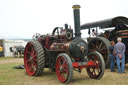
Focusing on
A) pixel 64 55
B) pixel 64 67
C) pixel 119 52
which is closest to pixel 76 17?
pixel 64 55

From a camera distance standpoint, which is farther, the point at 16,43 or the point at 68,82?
the point at 16,43

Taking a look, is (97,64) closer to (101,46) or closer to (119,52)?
(119,52)

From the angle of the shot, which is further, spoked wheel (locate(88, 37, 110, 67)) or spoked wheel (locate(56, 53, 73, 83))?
spoked wheel (locate(88, 37, 110, 67))

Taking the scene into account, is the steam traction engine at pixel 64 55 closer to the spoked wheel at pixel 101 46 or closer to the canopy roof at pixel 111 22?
the spoked wheel at pixel 101 46

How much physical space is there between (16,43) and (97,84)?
17942 millimetres

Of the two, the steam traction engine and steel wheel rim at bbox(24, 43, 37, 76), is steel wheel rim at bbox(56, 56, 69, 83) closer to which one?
the steam traction engine

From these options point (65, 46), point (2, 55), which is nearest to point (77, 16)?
point (65, 46)

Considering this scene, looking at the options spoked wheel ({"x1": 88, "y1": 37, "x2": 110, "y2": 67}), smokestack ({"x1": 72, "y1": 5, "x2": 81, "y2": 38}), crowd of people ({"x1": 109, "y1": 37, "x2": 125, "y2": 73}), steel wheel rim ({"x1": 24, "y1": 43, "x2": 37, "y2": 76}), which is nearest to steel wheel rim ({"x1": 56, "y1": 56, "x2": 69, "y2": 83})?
smokestack ({"x1": 72, "y1": 5, "x2": 81, "y2": 38})

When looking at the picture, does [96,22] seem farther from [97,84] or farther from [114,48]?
[97,84]

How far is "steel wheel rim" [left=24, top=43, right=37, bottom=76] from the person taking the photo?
22.1 ft

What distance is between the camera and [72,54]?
5621 millimetres

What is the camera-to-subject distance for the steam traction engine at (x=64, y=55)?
540 centimetres

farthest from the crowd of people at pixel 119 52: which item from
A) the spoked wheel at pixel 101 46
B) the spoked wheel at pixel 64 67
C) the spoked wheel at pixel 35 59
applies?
the spoked wheel at pixel 35 59

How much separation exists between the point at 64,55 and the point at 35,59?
177 centimetres
